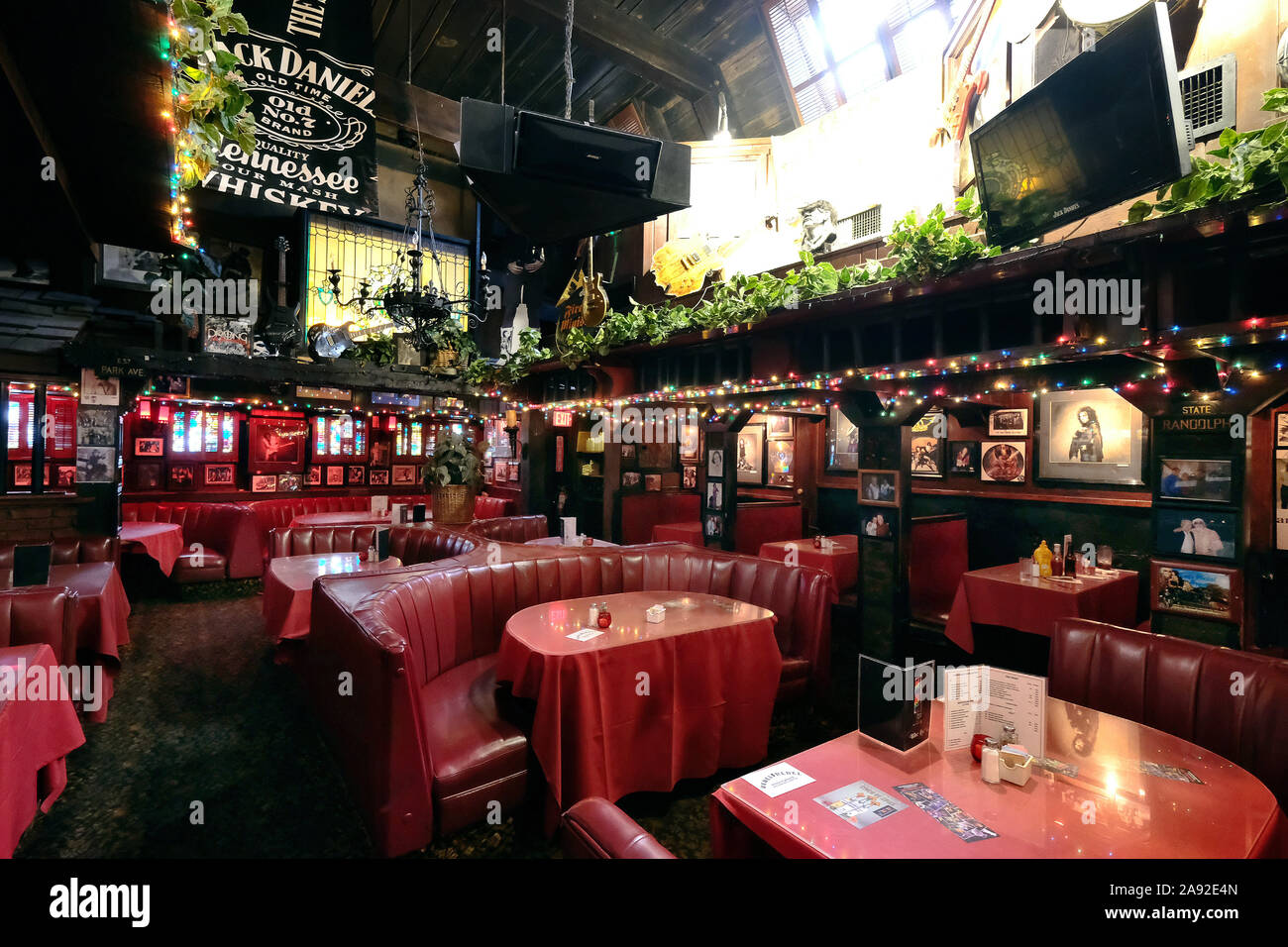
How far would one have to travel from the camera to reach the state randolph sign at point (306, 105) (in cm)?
632

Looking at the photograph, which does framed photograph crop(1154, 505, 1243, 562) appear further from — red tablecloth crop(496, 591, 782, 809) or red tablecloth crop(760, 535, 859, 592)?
red tablecloth crop(496, 591, 782, 809)

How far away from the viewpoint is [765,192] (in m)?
6.45

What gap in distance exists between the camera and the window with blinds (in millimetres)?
5248

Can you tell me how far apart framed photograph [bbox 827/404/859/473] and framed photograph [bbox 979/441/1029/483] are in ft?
6.08

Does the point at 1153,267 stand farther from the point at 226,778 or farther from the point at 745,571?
the point at 226,778

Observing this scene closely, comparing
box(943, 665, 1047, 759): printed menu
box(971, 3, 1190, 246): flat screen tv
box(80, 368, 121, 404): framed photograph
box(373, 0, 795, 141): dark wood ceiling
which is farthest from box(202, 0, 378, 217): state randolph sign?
box(943, 665, 1047, 759): printed menu

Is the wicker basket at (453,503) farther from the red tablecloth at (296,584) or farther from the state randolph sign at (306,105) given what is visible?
the state randolph sign at (306,105)

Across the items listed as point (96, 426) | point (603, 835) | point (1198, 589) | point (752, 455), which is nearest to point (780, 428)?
point (752, 455)

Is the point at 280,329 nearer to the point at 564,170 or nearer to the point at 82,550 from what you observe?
the point at 82,550

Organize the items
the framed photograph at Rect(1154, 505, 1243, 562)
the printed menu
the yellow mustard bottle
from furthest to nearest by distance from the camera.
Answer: the yellow mustard bottle
the framed photograph at Rect(1154, 505, 1243, 562)
the printed menu

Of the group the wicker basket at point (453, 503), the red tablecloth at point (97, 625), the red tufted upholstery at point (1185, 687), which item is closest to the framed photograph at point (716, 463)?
the wicker basket at point (453, 503)

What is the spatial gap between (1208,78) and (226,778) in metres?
7.17

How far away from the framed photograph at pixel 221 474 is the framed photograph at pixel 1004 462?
1192 centimetres
